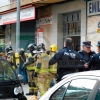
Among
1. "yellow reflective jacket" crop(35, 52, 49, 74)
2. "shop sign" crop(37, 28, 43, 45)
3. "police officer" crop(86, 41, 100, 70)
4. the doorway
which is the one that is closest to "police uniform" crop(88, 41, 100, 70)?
"police officer" crop(86, 41, 100, 70)

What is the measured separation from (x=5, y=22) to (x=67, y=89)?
16077 mm

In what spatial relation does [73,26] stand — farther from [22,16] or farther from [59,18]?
[22,16]

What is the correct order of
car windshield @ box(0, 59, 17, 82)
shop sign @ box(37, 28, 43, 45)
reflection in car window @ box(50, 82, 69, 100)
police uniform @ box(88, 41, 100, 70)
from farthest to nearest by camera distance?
shop sign @ box(37, 28, 43, 45) → police uniform @ box(88, 41, 100, 70) → car windshield @ box(0, 59, 17, 82) → reflection in car window @ box(50, 82, 69, 100)

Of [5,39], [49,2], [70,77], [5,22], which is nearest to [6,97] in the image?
[70,77]

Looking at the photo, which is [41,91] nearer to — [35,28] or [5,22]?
[35,28]

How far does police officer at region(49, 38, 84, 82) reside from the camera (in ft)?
27.0

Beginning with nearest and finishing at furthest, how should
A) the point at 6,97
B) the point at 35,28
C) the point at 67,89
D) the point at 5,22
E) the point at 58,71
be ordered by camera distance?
the point at 67,89
the point at 6,97
the point at 58,71
the point at 35,28
the point at 5,22

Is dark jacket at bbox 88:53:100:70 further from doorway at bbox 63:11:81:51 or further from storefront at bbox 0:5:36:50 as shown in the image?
storefront at bbox 0:5:36:50

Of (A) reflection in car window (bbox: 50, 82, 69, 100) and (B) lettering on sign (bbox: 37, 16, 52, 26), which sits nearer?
(A) reflection in car window (bbox: 50, 82, 69, 100)

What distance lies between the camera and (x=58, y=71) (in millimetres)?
8633

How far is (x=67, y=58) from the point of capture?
823 centimetres

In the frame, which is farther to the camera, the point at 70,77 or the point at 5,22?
the point at 5,22

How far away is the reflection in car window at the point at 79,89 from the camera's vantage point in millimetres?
3711

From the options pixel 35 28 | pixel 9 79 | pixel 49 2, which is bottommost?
pixel 9 79
